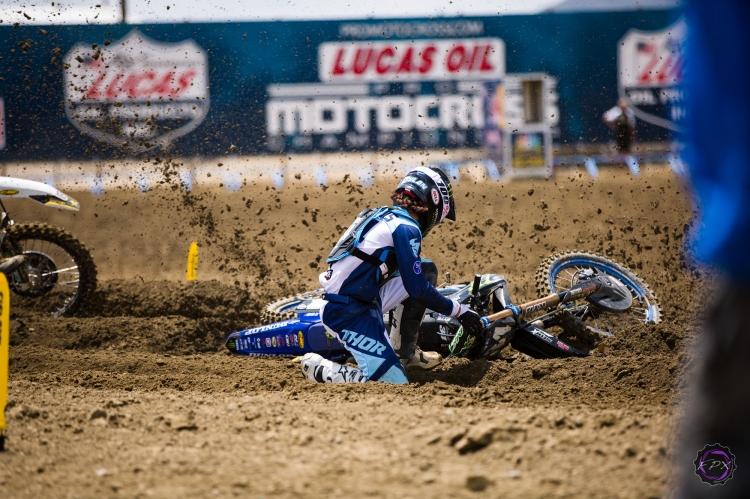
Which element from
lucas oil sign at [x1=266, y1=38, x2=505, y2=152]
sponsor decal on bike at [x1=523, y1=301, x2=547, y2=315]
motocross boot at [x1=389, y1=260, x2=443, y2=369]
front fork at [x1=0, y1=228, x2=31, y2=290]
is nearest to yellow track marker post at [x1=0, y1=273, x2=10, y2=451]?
motocross boot at [x1=389, y1=260, x2=443, y2=369]

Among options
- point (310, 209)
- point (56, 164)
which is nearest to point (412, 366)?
point (310, 209)

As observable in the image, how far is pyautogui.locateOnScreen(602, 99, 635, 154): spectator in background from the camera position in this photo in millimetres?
15680

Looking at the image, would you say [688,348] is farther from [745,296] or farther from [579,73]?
[579,73]

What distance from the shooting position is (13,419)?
3596mm

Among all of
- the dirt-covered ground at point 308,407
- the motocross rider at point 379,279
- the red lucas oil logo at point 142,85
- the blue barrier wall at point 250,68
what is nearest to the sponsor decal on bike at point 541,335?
the dirt-covered ground at point 308,407

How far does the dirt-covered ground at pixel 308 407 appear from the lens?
2631 millimetres

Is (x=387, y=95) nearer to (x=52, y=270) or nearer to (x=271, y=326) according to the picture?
(x=52, y=270)

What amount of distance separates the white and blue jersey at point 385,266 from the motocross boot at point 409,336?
1.26 feet

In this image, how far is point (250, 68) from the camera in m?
14.9

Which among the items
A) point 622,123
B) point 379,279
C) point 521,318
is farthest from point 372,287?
point 622,123

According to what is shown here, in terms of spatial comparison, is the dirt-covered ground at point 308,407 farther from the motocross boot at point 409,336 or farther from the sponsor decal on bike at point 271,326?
the sponsor decal on bike at point 271,326

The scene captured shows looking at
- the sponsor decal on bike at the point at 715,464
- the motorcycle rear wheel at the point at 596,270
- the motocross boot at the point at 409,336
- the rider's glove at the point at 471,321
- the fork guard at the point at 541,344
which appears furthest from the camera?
the motorcycle rear wheel at the point at 596,270

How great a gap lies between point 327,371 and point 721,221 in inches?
144

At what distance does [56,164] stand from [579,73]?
473 inches
